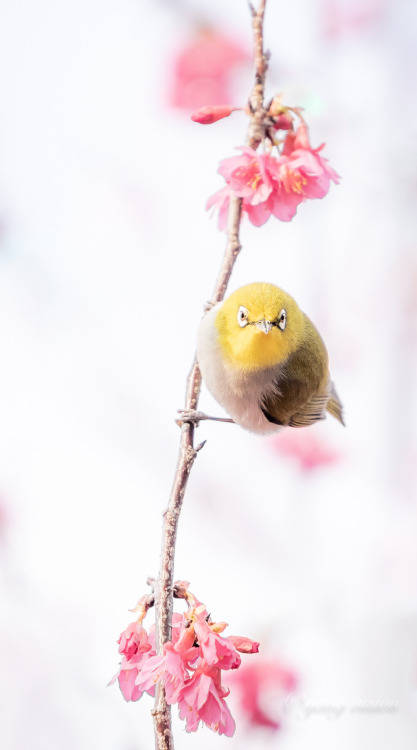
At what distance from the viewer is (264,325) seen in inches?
25.7

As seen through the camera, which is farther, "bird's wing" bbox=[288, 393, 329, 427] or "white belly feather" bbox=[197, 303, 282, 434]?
"bird's wing" bbox=[288, 393, 329, 427]

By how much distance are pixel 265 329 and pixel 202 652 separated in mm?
326

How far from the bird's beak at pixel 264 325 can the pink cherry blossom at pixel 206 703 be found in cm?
33

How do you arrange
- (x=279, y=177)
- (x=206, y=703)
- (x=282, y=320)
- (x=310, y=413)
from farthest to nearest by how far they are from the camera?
(x=310, y=413) → (x=282, y=320) → (x=279, y=177) → (x=206, y=703)

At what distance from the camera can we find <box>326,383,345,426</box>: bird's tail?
3.12 ft

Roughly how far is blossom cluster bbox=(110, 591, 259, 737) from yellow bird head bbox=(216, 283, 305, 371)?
0.30m

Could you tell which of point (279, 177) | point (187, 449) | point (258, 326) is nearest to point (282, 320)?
point (258, 326)

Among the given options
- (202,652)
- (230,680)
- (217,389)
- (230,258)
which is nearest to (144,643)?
(202,652)

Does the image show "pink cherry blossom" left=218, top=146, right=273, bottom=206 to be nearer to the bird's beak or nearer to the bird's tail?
the bird's beak

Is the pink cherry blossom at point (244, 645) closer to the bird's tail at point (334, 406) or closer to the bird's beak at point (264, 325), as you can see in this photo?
the bird's beak at point (264, 325)

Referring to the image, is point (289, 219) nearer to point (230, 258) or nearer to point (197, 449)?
point (230, 258)

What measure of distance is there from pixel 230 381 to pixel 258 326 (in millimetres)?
126

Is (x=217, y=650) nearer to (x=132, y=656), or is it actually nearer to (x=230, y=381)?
(x=132, y=656)

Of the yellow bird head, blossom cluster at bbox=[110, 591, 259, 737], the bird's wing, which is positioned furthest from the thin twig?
the bird's wing
